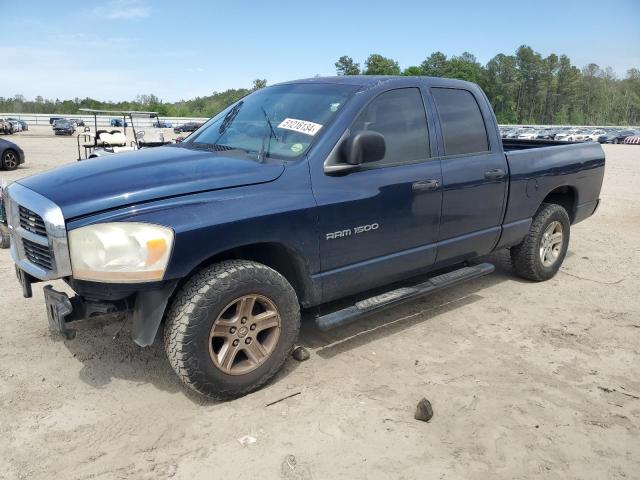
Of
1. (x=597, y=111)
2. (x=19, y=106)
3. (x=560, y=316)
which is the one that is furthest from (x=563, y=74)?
(x=560, y=316)

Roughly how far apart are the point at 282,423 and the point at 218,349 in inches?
23.1

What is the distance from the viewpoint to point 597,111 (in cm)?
11931

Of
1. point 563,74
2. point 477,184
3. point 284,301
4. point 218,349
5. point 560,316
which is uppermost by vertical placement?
point 563,74

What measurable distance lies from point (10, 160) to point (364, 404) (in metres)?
15.2

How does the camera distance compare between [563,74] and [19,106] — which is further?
[563,74]

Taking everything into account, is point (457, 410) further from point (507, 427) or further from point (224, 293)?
point (224, 293)

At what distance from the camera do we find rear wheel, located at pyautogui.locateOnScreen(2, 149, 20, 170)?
14.7 meters

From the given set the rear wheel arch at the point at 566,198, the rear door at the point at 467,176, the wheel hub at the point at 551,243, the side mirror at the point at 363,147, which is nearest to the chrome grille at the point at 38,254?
the side mirror at the point at 363,147

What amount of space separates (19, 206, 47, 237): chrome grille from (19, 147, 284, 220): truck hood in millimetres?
139

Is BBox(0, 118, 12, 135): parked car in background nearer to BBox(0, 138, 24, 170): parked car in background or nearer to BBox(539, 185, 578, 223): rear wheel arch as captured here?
BBox(0, 138, 24, 170): parked car in background

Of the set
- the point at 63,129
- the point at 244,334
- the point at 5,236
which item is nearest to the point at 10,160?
the point at 5,236

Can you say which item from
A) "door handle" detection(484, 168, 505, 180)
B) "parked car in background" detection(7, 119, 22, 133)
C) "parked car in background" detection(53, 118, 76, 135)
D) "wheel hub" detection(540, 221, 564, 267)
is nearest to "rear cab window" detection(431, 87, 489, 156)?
"door handle" detection(484, 168, 505, 180)

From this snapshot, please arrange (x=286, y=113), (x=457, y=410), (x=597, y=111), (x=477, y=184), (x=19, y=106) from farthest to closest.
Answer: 1. (x=597, y=111)
2. (x=19, y=106)
3. (x=477, y=184)
4. (x=286, y=113)
5. (x=457, y=410)

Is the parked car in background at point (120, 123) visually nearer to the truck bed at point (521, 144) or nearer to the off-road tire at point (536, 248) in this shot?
the truck bed at point (521, 144)
